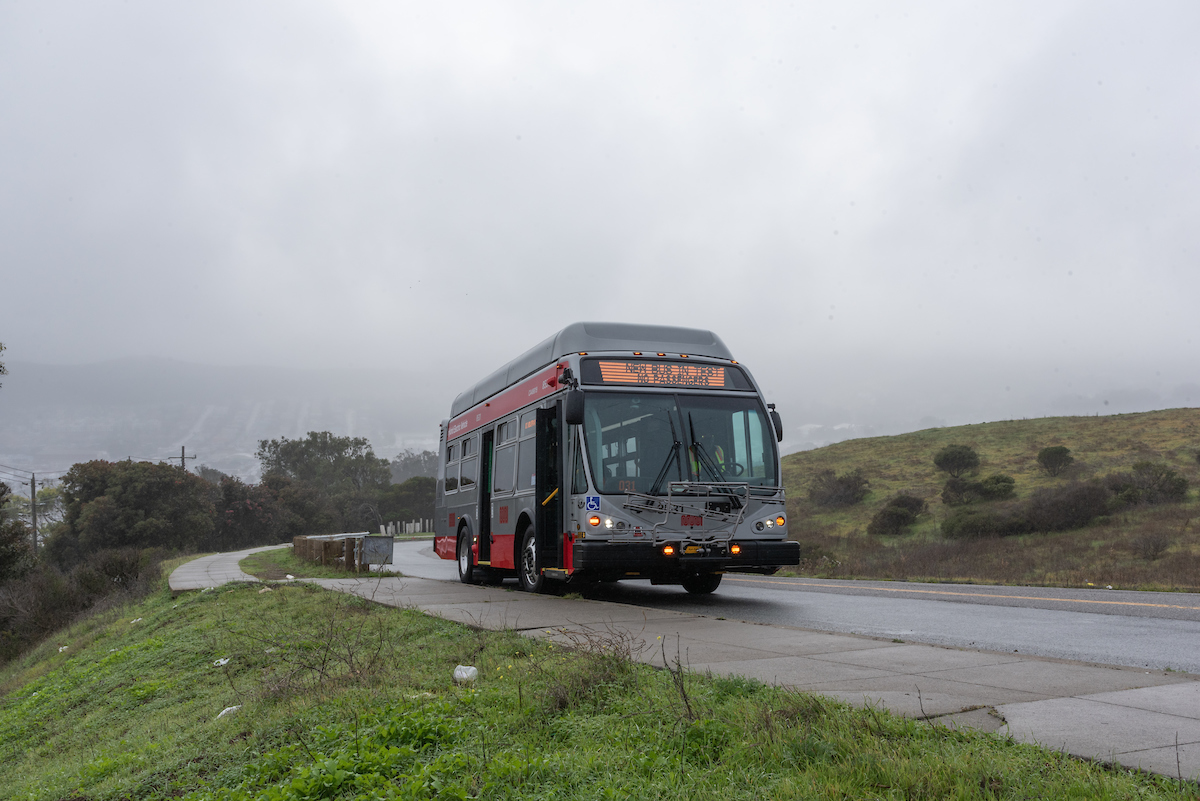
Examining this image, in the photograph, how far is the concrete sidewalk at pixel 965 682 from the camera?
13.1 feet

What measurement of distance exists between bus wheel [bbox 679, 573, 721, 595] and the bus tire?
15.7 ft

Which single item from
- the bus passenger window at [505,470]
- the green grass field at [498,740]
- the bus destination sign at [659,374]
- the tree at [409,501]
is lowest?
the green grass field at [498,740]

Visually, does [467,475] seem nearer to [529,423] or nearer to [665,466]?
[529,423]

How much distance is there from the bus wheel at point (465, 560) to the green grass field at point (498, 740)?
795 cm

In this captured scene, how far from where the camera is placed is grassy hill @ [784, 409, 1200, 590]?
65.8 feet

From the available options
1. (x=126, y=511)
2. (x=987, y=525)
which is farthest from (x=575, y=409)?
(x=126, y=511)

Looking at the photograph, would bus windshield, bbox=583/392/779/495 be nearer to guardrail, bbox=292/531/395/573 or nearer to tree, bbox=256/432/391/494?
guardrail, bbox=292/531/395/573

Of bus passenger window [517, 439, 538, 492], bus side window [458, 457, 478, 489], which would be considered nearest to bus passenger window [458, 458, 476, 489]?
bus side window [458, 457, 478, 489]

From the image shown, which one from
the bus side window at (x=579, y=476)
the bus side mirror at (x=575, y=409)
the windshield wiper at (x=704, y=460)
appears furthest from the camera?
the windshield wiper at (x=704, y=460)

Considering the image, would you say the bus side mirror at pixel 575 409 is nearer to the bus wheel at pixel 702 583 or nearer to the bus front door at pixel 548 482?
the bus front door at pixel 548 482

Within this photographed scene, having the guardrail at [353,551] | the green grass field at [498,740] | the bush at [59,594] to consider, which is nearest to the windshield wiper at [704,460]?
the green grass field at [498,740]

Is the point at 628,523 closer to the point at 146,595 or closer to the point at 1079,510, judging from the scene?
the point at 146,595

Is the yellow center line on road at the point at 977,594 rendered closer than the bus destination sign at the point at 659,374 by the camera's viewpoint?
Yes

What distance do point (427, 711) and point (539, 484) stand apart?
305 inches
